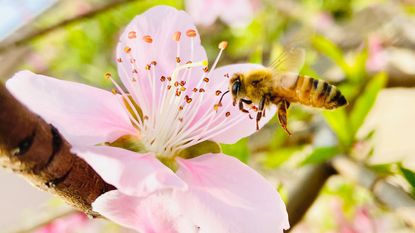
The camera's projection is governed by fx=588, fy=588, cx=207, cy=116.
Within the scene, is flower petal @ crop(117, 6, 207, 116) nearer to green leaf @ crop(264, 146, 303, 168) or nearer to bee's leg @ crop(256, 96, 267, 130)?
bee's leg @ crop(256, 96, 267, 130)

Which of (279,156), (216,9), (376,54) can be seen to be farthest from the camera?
(376,54)

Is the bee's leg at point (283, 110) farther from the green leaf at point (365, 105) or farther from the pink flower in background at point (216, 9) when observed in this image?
the pink flower in background at point (216, 9)

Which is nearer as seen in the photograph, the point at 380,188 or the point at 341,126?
the point at 380,188

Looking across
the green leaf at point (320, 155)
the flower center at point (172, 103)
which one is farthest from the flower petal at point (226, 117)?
the green leaf at point (320, 155)

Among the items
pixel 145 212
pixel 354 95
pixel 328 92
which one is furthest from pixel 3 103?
pixel 354 95

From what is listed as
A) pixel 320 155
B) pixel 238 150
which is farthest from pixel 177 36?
pixel 320 155

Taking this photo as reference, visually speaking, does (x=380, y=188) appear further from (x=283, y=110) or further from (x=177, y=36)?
(x=177, y=36)

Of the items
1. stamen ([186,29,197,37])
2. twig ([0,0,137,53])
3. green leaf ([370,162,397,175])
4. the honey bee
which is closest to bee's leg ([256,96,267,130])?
the honey bee
